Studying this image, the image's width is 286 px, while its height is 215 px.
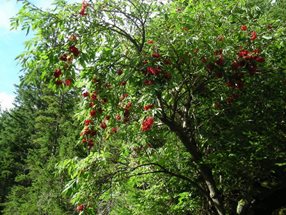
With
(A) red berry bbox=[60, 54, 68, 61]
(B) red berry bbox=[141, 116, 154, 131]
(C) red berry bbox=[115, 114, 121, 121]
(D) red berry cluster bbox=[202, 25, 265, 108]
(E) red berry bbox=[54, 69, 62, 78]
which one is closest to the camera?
(B) red berry bbox=[141, 116, 154, 131]

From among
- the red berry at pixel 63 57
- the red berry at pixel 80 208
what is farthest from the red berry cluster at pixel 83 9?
the red berry at pixel 80 208

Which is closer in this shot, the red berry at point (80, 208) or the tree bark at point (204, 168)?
the red berry at point (80, 208)

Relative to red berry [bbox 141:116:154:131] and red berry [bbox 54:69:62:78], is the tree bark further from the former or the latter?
red berry [bbox 54:69:62:78]

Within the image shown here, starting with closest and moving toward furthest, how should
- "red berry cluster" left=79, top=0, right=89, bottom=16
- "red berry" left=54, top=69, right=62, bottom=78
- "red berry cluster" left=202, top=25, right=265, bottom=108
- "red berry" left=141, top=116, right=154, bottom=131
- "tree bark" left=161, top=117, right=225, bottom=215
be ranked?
1. "red berry" left=141, top=116, right=154, bottom=131
2. "red berry" left=54, top=69, right=62, bottom=78
3. "red berry cluster" left=79, top=0, right=89, bottom=16
4. "red berry cluster" left=202, top=25, right=265, bottom=108
5. "tree bark" left=161, top=117, right=225, bottom=215

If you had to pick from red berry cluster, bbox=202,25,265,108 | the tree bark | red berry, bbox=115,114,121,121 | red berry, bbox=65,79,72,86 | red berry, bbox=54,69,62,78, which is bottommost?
the tree bark

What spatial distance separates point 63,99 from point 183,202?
1747cm

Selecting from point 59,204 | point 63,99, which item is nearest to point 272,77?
point 59,204

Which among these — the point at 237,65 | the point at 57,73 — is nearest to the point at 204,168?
the point at 237,65

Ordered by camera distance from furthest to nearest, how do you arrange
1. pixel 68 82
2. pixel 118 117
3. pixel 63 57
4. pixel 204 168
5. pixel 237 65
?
1. pixel 204 168
2. pixel 118 117
3. pixel 237 65
4. pixel 68 82
5. pixel 63 57

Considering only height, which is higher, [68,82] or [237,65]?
[68,82]

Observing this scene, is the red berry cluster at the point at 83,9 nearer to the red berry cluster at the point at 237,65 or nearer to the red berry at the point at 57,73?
the red berry at the point at 57,73

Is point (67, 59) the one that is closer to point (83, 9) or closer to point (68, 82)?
point (68, 82)

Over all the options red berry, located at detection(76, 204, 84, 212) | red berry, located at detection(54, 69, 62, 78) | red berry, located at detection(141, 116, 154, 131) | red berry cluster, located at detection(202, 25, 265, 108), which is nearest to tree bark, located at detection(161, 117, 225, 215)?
red berry cluster, located at detection(202, 25, 265, 108)

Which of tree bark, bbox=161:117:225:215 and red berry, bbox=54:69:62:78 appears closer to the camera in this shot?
red berry, bbox=54:69:62:78
